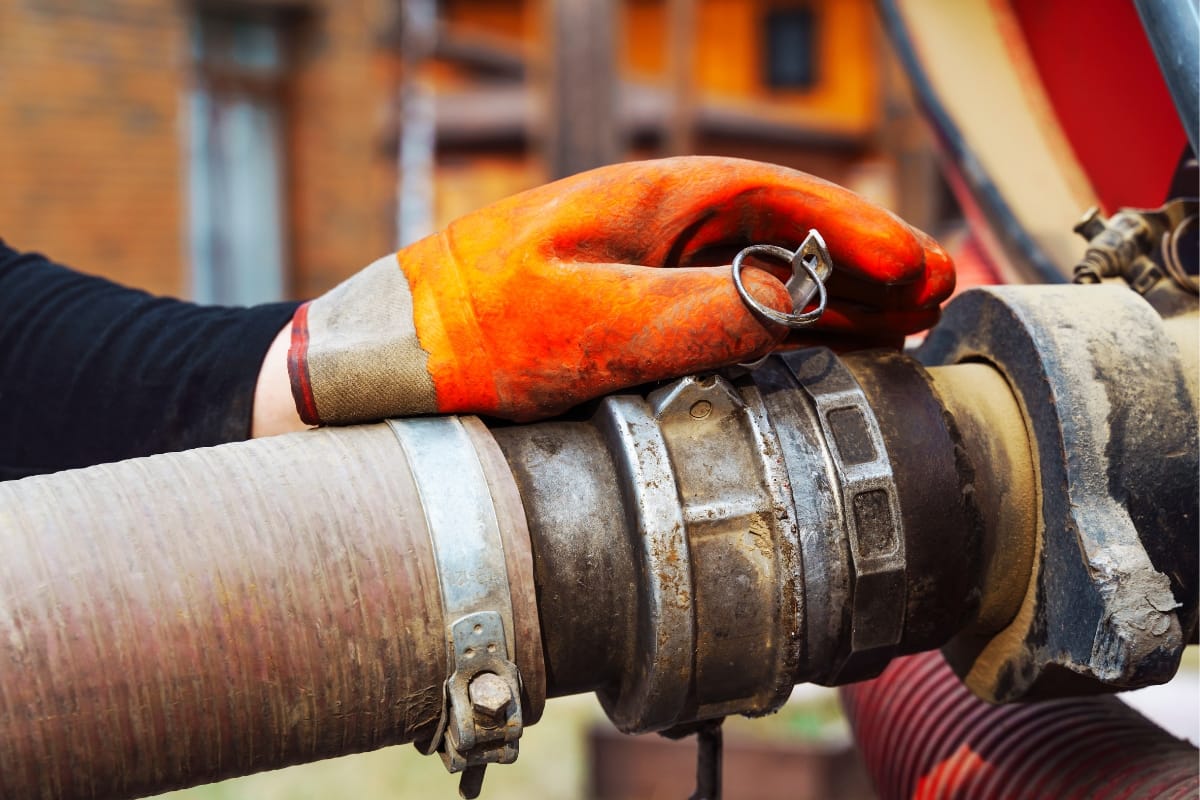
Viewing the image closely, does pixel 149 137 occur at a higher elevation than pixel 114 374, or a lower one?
lower

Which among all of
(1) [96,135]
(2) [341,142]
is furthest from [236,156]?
(1) [96,135]

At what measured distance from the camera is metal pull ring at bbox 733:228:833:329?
3.21 feet

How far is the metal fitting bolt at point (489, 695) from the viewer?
90 cm

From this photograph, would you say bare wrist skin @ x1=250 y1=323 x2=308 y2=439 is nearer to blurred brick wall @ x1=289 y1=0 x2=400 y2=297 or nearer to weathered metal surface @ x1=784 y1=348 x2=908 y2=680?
weathered metal surface @ x1=784 y1=348 x2=908 y2=680

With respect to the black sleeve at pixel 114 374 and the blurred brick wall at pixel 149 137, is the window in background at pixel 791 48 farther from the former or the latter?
the black sleeve at pixel 114 374

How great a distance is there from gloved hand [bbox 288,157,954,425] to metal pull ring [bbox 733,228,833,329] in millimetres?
12

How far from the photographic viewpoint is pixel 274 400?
121 cm

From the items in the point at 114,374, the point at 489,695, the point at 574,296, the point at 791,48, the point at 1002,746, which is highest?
the point at 791,48

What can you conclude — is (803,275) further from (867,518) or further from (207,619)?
(207,619)

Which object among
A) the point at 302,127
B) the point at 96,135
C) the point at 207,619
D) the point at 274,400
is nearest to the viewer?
the point at 207,619

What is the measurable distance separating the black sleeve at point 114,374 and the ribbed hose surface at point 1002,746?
0.88m

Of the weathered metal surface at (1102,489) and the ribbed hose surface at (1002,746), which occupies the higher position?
the weathered metal surface at (1102,489)

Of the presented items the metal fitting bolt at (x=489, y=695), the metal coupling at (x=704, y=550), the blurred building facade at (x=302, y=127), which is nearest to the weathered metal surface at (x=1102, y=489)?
the metal coupling at (x=704, y=550)

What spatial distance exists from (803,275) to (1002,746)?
0.62 m
